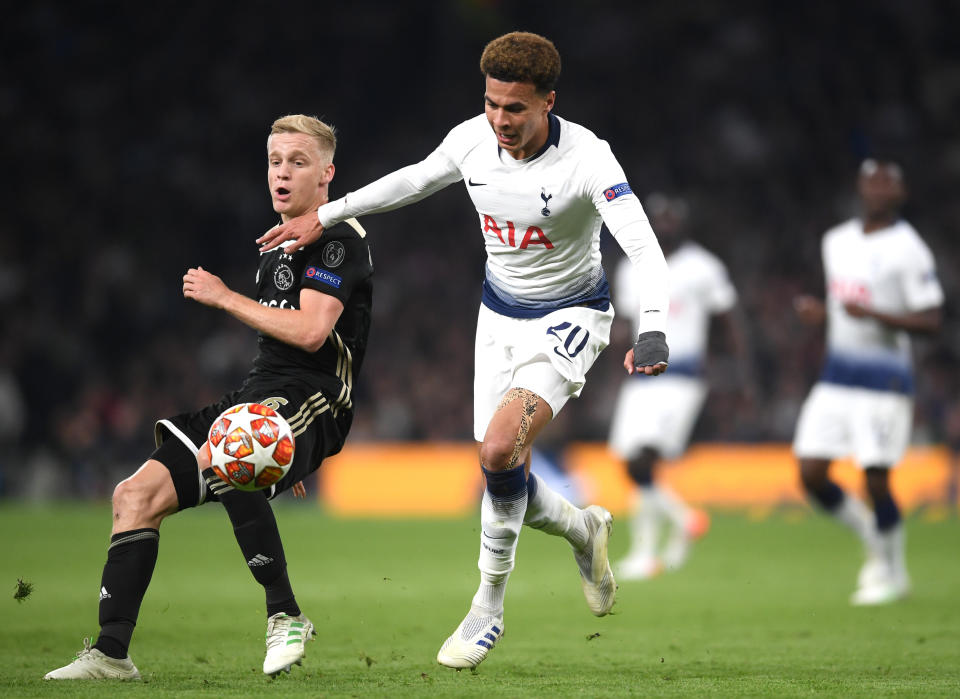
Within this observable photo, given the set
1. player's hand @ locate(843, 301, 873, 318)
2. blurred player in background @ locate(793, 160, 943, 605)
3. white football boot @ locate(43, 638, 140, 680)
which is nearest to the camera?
white football boot @ locate(43, 638, 140, 680)

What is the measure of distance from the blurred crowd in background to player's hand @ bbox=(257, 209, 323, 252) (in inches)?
547

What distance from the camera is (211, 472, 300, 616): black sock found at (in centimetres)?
559

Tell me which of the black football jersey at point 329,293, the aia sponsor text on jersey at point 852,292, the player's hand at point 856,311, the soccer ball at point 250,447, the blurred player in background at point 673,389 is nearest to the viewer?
the soccer ball at point 250,447

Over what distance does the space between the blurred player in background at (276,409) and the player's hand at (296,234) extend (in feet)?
0.26

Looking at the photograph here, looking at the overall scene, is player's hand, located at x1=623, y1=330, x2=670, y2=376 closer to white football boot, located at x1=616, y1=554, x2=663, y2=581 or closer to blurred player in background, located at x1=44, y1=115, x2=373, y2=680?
blurred player in background, located at x1=44, y1=115, x2=373, y2=680

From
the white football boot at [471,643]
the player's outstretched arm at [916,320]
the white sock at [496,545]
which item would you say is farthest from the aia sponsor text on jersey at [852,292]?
the white football boot at [471,643]

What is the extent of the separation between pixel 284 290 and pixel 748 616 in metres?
3.98

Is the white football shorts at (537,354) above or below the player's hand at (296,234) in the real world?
below

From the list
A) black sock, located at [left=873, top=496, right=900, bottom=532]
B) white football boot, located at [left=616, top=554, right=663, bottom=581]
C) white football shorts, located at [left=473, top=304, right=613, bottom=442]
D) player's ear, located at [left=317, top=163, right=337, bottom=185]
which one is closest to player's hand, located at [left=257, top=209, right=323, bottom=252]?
player's ear, located at [left=317, top=163, right=337, bottom=185]

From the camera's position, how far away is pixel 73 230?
21844 mm

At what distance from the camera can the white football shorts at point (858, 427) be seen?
9.52 m

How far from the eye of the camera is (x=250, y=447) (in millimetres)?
5223

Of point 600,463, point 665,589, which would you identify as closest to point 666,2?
point 600,463

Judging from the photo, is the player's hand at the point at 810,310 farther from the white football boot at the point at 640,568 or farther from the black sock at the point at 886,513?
the white football boot at the point at 640,568
